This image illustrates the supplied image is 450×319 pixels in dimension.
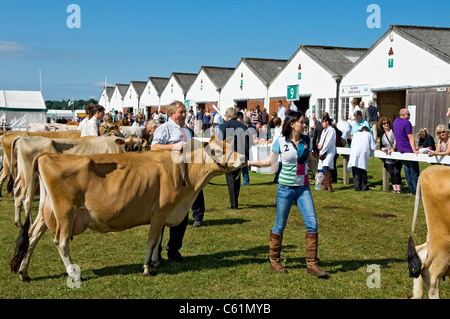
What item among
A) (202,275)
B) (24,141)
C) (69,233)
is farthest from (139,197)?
(24,141)

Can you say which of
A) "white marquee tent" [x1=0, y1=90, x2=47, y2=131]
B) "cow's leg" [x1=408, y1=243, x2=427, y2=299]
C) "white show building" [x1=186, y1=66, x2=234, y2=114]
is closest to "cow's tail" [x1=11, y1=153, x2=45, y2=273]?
"cow's leg" [x1=408, y1=243, x2=427, y2=299]

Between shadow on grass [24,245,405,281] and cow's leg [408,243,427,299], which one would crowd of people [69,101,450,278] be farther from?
cow's leg [408,243,427,299]

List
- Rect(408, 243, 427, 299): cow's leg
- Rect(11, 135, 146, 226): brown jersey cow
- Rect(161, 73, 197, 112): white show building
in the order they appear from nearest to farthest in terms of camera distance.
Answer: Rect(408, 243, 427, 299): cow's leg, Rect(11, 135, 146, 226): brown jersey cow, Rect(161, 73, 197, 112): white show building

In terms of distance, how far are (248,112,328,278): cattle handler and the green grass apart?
266 millimetres

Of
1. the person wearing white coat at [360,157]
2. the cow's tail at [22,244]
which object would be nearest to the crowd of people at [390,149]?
the person wearing white coat at [360,157]

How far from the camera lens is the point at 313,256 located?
623 centimetres

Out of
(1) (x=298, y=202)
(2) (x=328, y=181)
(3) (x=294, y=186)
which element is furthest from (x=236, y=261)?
(2) (x=328, y=181)

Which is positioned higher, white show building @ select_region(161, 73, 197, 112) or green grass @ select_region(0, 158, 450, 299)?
white show building @ select_region(161, 73, 197, 112)

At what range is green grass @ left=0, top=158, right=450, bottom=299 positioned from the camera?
568 centimetres

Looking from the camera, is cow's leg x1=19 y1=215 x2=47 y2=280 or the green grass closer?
the green grass

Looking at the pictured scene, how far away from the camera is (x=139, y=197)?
6000mm

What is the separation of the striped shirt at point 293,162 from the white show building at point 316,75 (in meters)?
25.6

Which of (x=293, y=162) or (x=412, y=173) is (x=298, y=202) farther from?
(x=412, y=173)
